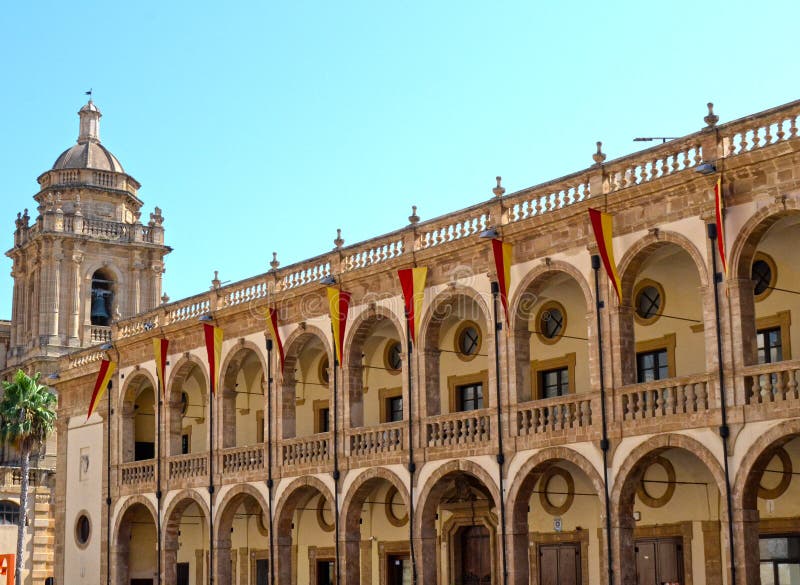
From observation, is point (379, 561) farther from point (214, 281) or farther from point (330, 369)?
point (214, 281)

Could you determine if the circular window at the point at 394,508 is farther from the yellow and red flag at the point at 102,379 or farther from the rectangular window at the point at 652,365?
the yellow and red flag at the point at 102,379

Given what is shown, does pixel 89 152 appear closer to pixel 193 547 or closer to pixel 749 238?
pixel 193 547

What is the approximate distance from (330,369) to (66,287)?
28.1 meters

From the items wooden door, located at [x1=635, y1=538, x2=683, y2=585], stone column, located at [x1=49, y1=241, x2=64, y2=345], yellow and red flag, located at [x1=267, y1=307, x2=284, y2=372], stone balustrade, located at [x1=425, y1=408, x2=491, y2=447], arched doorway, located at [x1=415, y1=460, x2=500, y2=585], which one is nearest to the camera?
wooden door, located at [x1=635, y1=538, x2=683, y2=585]

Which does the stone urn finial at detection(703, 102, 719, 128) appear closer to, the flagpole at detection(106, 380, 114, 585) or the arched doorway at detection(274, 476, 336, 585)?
the arched doorway at detection(274, 476, 336, 585)

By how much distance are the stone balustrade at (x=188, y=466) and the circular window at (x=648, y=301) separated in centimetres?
1393

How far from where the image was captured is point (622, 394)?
2536cm

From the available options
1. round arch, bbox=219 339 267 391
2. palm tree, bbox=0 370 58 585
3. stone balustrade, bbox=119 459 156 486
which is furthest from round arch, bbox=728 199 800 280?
palm tree, bbox=0 370 58 585

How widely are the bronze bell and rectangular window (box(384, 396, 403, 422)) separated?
91.8 ft

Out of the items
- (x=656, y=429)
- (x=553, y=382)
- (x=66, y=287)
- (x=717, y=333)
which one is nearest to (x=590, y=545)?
(x=553, y=382)

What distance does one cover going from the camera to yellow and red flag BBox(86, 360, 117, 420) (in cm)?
4078

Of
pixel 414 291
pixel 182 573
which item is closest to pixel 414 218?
pixel 414 291

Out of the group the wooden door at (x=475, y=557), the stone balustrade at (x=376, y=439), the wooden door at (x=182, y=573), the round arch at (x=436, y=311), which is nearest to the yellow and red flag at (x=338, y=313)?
the stone balustrade at (x=376, y=439)

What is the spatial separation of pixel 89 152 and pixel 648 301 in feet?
126
